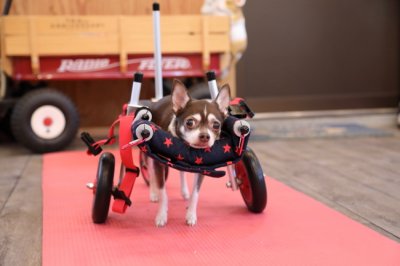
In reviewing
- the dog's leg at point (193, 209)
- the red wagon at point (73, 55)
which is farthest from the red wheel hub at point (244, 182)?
the red wagon at point (73, 55)

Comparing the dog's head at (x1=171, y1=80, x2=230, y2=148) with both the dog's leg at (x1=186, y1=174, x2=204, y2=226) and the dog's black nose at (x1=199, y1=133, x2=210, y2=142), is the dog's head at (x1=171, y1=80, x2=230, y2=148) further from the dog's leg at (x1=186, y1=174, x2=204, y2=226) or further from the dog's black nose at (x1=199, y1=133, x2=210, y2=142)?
the dog's leg at (x1=186, y1=174, x2=204, y2=226)

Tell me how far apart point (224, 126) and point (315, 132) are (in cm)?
220

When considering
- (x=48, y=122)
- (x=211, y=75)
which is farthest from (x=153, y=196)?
(x=48, y=122)

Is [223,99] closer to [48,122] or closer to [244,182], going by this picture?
[244,182]

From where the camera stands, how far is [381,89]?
15.1 ft

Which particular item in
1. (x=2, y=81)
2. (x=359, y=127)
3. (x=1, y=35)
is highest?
(x=1, y=35)

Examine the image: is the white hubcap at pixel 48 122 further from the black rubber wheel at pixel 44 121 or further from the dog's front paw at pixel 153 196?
the dog's front paw at pixel 153 196

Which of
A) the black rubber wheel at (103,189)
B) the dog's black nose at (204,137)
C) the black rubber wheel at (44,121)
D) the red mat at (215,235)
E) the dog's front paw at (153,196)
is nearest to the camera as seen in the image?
the red mat at (215,235)

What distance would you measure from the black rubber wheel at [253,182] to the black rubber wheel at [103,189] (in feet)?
1.57

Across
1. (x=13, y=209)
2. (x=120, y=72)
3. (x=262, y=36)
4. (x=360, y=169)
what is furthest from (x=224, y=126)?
(x=262, y=36)

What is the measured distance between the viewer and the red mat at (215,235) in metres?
1.45

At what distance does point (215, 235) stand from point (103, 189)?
401 mm

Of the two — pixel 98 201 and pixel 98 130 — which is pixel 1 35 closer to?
pixel 98 130

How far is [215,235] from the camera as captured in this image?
5.42 ft
